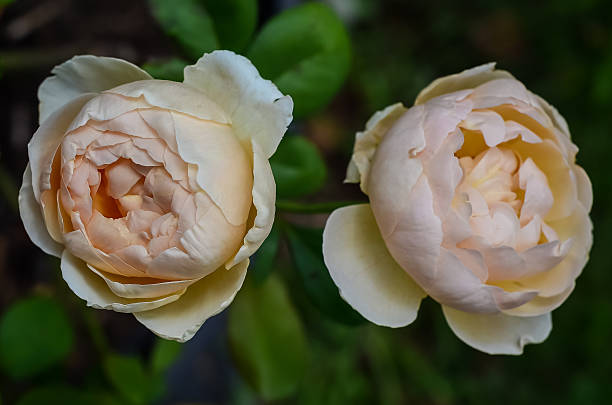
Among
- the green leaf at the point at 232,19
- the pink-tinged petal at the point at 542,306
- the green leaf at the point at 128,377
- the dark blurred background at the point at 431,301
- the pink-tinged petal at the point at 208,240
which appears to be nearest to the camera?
the pink-tinged petal at the point at 208,240

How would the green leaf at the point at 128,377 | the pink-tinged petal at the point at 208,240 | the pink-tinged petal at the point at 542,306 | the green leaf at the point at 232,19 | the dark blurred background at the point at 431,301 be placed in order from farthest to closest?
the dark blurred background at the point at 431,301, the green leaf at the point at 128,377, the green leaf at the point at 232,19, the pink-tinged petal at the point at 542,306, the pink-tinged petal at the point at 208,240

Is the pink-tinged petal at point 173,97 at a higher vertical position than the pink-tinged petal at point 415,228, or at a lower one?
higher

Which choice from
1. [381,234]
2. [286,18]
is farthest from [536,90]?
[381,234]

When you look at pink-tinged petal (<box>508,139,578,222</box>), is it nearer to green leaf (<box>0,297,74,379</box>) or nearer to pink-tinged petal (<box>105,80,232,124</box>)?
pink-tinged petal (<box>105,80,232,124</box>)

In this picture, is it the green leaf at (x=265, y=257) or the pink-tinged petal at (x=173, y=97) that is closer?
the pink-tinged petal at (x=173, y=97)

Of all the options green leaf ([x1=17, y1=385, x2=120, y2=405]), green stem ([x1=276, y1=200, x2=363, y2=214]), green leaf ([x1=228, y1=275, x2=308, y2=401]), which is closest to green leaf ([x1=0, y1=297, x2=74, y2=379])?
green leaf ([x1=17, y1=385, x2=120, y2=405])

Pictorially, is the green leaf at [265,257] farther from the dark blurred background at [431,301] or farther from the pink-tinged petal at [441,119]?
the dark blurred background at [431,301]

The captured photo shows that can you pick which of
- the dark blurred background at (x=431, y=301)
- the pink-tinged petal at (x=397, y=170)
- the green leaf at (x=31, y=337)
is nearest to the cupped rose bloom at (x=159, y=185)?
the pink-tinged petal at (x=397, y=170)

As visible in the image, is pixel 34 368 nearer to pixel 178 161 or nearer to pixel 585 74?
pixel 178 161
